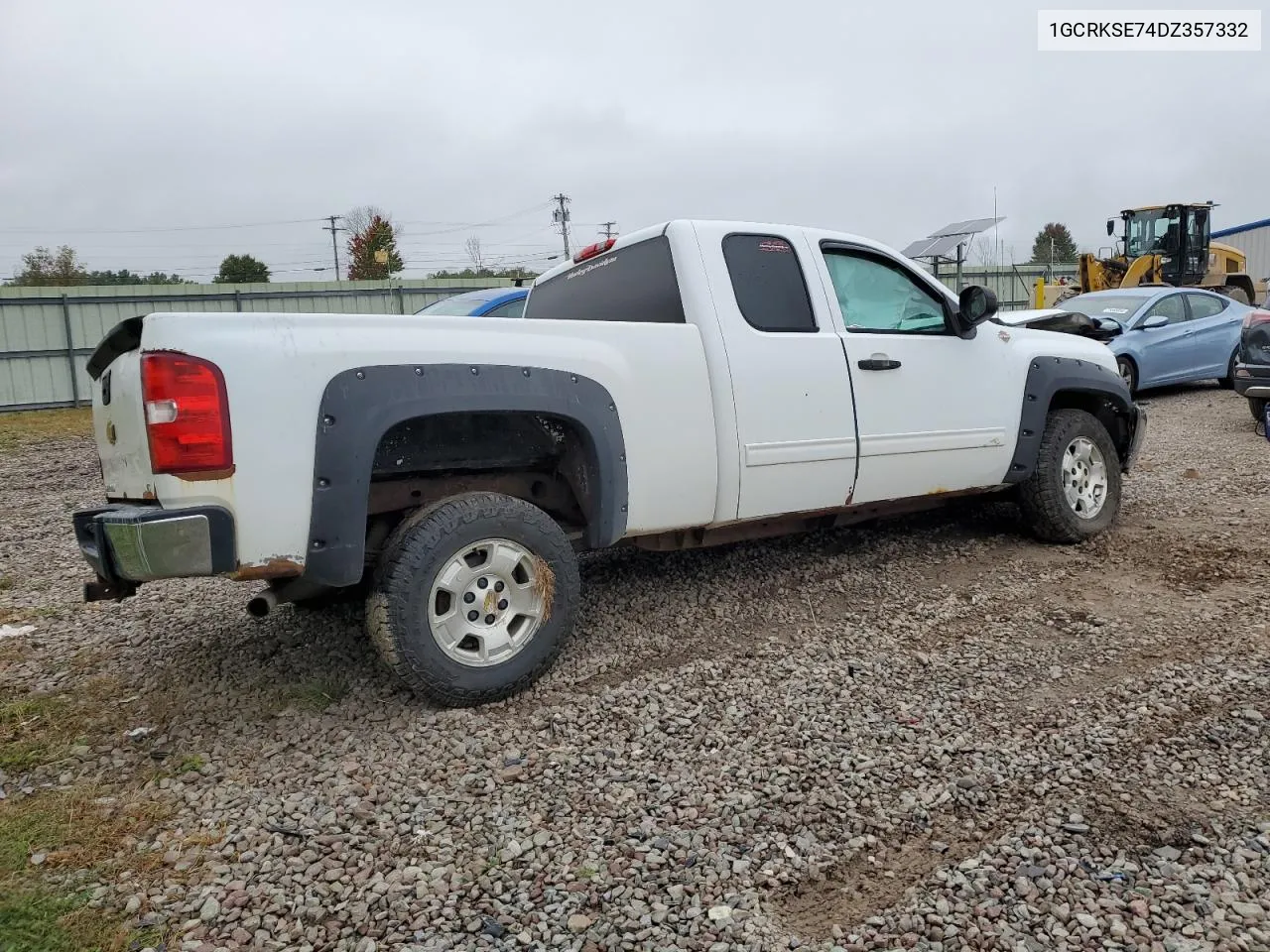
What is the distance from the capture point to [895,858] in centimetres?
232

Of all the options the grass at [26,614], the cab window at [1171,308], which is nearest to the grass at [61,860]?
the grass at [26,614]

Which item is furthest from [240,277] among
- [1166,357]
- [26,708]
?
[26,708]

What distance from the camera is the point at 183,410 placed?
105 inches

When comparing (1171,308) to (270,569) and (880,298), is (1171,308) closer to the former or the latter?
(880,298)

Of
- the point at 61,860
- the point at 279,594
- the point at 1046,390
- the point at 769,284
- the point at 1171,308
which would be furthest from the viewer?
the point at 1171,308

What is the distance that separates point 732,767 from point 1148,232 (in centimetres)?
1985

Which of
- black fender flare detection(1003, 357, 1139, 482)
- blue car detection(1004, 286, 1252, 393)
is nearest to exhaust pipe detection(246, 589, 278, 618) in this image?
black fender flare detection(1003, 357, 1139, 482)

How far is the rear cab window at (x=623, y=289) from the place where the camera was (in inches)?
154

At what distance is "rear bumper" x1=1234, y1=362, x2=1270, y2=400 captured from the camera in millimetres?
8103

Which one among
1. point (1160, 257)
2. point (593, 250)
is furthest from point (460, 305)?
point (1160, 257)

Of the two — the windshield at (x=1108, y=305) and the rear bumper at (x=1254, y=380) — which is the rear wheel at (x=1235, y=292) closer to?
the windshield at (x=1108, y=305)

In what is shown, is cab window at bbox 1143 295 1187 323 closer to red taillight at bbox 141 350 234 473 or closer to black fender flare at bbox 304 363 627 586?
black fender flare at bbox 304 363 627 586

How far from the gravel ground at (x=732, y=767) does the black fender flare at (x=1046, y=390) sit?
614 millimetres

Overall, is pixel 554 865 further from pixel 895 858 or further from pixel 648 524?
pixel 648 524
